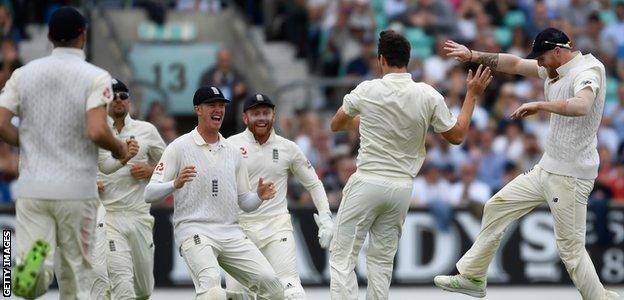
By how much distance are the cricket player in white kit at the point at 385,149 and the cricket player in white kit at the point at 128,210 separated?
2243 millimetres

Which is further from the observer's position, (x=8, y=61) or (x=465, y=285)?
(x=8, y=61)

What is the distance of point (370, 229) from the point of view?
13656 millimetres

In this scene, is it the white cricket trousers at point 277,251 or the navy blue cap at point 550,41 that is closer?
the navy blue cap at point 550,41

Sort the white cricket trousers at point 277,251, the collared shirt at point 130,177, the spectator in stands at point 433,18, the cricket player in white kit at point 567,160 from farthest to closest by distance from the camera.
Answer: the spectator in stands at point 433,18
the collared shirt at point 130,177
the white cricket trousers at point 277,251
the cricket player in white kit at point 567,160

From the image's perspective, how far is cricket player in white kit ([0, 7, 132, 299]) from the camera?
1141 cm

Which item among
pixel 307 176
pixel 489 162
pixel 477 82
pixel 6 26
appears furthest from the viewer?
pixel 6 26

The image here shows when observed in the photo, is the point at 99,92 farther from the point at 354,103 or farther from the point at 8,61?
the point at 8,61

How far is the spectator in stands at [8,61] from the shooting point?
72.1 feet

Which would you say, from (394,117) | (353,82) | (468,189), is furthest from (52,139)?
(353,82)

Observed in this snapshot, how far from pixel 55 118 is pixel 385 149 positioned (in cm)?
322

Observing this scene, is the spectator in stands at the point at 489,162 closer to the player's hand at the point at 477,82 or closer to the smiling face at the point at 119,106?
the smiling face at the point at 119,106

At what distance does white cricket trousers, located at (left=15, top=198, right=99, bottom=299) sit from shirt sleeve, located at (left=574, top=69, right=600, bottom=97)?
14.3ft

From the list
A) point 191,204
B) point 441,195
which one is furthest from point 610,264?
point 191,204

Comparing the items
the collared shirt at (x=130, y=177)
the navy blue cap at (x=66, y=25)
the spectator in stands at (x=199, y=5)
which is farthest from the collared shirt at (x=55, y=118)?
the spectator in stands at (x=199, y=5)
